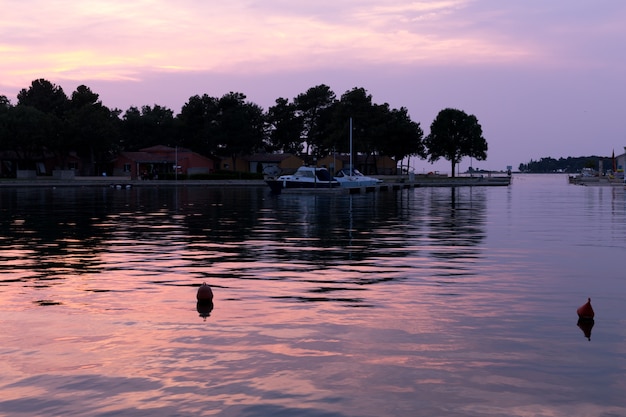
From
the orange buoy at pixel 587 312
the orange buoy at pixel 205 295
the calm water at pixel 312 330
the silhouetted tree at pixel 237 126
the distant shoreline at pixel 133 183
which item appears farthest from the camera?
the silhouetted tree at pixel 237 126

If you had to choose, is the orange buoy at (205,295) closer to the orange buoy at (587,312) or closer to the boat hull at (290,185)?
the orange buoy at (587,312)

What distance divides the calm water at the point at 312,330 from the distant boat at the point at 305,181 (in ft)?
194

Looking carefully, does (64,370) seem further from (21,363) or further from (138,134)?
(138,134)

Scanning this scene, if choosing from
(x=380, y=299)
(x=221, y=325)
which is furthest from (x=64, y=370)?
(x=380, y=299)

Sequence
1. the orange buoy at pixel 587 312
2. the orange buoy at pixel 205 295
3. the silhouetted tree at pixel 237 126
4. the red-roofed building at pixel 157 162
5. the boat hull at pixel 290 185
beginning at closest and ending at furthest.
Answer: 1. the orange buoy at pixel 587 312
2. the orange buoy at pixel 205 295
3. the boat hull at pixel 290 185
4. the red-roofed building at pixel 157 162
5. the silhouetted tree at pixel 237 126

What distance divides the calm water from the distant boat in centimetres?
5927

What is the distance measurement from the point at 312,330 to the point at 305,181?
252 feet

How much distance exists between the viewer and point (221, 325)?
1499 centimetres

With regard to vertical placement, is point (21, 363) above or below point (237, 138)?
below

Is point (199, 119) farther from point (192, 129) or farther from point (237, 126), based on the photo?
point (237, 126)

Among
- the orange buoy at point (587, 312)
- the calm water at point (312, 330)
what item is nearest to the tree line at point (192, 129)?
the calm water at point (312, 330)

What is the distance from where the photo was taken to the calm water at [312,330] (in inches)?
409

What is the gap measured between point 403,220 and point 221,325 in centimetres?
3306

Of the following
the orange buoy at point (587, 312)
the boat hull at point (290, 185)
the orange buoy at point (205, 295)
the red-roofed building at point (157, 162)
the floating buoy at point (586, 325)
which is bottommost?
the floating buoy at point (586, 325)
